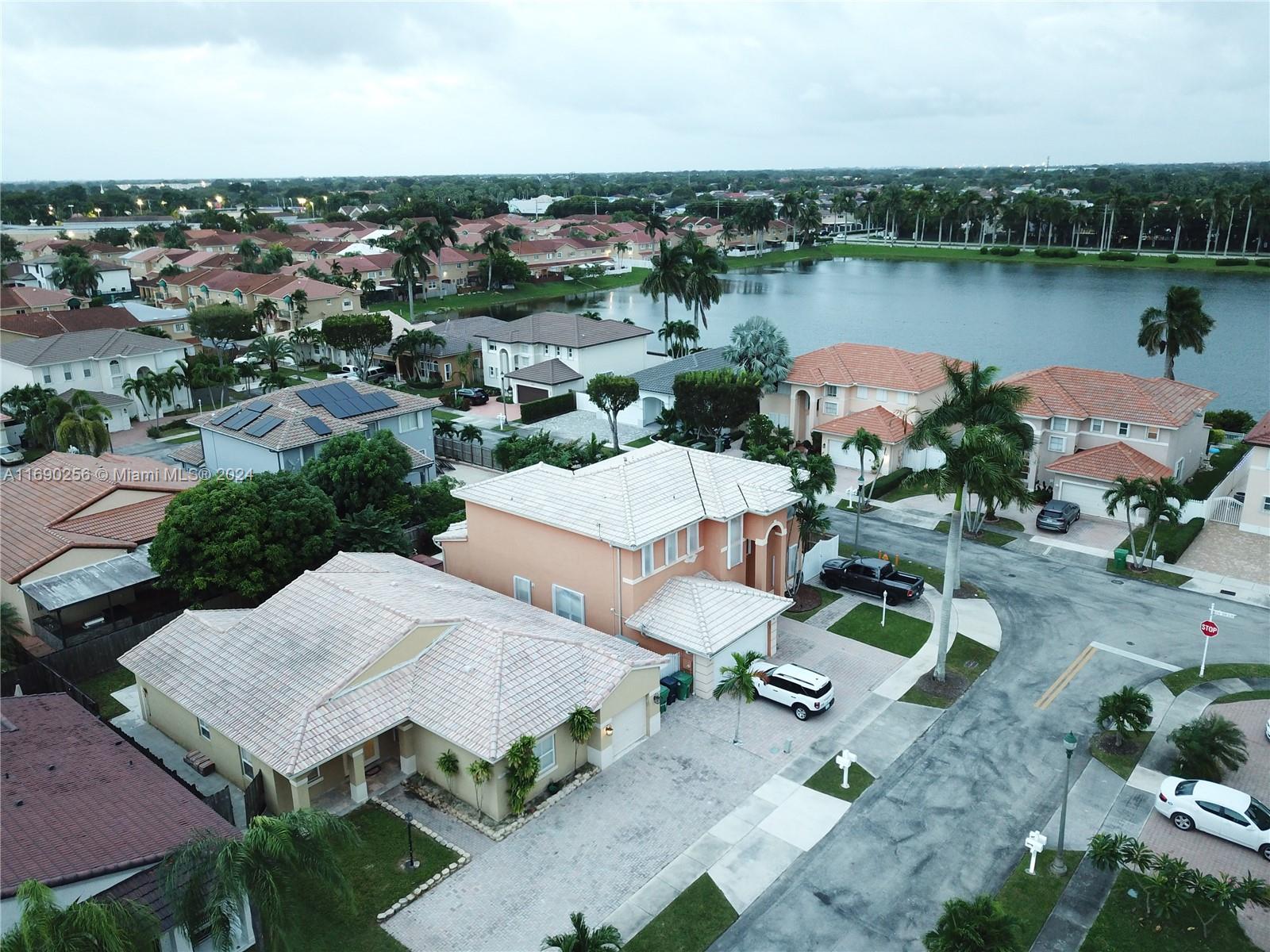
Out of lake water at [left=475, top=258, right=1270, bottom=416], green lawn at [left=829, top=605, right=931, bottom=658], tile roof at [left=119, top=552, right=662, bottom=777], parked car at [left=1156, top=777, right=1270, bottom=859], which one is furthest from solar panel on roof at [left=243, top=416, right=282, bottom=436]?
lake water at [left=475, top=258, right=1270, bottom=416]

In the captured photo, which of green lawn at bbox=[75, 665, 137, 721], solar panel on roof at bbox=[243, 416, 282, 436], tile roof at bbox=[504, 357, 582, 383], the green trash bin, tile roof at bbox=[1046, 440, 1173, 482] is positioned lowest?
green lawn at bbox=[75, 665, 137, 721]

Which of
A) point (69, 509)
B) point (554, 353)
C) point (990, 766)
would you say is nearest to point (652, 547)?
point (990, 766)

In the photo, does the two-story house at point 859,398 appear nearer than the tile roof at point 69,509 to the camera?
No

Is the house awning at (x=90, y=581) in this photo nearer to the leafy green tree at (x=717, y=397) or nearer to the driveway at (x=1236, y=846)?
the leafy green tree at (x=717, y=397)

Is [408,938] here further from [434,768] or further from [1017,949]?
[1017,949]

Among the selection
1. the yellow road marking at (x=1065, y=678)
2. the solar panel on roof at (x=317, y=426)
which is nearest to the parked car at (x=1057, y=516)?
the yellow road marking at (x=1065, y=678)

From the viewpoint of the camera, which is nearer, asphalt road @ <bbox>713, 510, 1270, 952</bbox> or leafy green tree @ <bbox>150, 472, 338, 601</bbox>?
asphalt road @ <bbox>713, 510, 1270, 952</bbox>

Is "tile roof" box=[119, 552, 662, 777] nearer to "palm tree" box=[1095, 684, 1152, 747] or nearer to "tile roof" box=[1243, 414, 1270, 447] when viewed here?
"palm tree" box=[1095, 684, 1152, 747]
